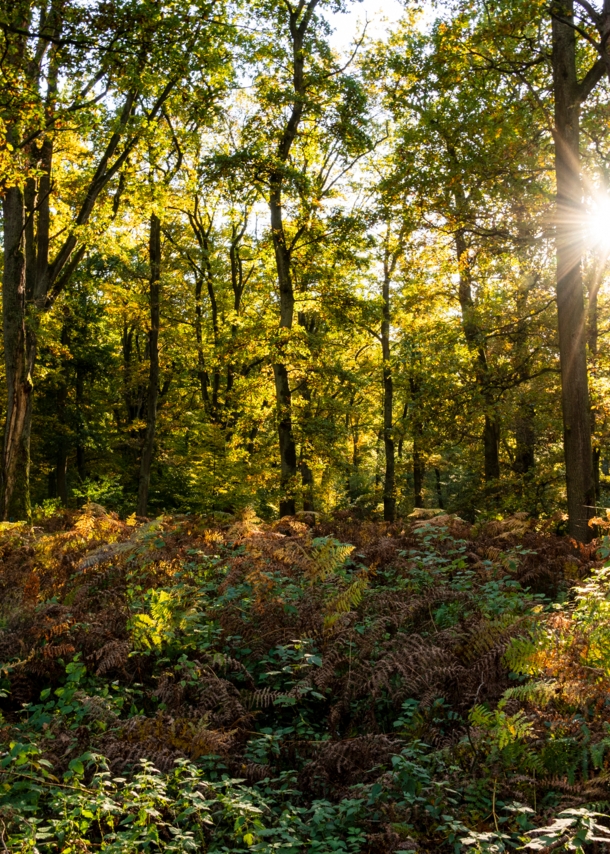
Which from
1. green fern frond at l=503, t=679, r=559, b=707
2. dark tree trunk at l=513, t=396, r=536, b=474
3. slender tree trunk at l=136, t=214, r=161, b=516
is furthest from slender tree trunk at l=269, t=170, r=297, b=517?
green fern frond at l=503, t=679, r=559, b=707

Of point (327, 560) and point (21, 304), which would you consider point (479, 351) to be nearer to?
point (327, 560)

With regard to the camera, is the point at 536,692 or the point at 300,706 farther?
the point at 300,706

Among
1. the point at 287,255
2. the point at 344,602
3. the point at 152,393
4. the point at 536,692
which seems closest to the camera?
the point at 536,692

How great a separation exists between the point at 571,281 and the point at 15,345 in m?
10.0

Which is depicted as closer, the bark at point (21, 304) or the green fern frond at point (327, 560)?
the green fern frond at point (327, 560)

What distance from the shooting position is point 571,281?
9.60 meters

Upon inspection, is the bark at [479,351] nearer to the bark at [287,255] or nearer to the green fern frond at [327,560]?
the bark at [287,255]

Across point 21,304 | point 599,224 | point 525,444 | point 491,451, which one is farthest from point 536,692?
point 525,444

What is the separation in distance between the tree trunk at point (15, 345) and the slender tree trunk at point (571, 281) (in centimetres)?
967

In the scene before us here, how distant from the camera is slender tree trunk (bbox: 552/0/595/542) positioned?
30.7 feet

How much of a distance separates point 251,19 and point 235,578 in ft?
→ 49.9

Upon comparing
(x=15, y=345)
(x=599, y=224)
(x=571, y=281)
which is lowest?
(x=15, y=345)

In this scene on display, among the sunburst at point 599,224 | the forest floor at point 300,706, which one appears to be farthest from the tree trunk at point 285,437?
the forest floor at point 300,706

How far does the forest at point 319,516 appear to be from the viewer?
341 centimetres
